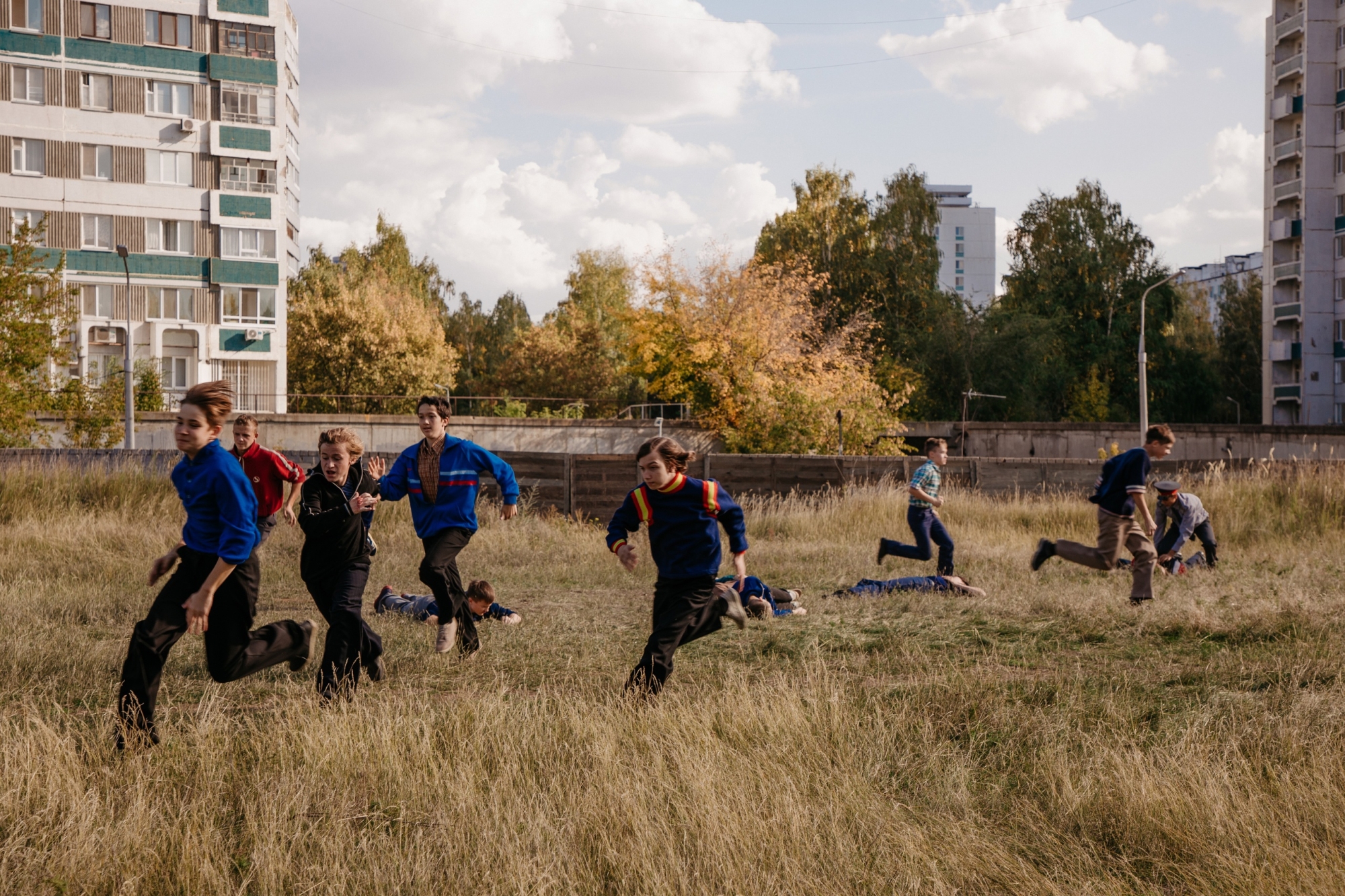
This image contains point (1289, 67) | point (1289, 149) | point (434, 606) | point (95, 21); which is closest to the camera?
point (434, 606)

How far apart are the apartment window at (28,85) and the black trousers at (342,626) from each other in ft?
159

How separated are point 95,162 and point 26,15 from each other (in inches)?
246

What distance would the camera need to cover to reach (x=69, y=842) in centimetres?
408

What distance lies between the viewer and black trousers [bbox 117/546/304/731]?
518 centimetres

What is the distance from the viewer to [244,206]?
159ft

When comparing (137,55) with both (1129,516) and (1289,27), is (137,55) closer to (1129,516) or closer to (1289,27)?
(1129,516)

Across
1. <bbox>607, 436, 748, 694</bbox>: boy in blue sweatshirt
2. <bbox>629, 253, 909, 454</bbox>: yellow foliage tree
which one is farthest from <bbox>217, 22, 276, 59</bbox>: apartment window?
<bbox>607, 436, 748, 694</bbox>: boy in blue sweatshirt

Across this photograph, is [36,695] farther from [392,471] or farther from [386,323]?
[386,323]

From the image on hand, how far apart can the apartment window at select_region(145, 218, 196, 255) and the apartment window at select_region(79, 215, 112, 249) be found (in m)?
1.45

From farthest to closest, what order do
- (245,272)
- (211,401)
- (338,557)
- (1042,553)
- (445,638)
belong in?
(245,272) → (1042,553) → (445,638) → (338,557) → (211,401)

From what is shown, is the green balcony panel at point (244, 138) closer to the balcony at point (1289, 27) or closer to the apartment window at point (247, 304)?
the apartment window at point (247, 304)

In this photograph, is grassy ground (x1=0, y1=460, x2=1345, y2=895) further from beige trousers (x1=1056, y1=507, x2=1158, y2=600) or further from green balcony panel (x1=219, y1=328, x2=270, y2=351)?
green balcony panel (x1=219, y1=328, x2=270, y2=351)

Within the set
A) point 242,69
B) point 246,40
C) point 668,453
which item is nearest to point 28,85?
point 242,69

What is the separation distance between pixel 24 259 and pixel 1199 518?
24085 millimetres
